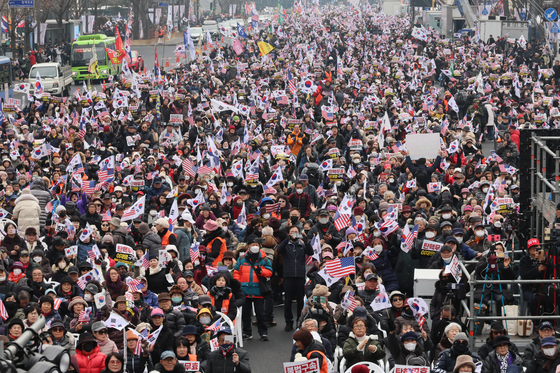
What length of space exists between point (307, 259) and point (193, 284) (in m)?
2.21

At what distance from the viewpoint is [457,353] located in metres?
9.55

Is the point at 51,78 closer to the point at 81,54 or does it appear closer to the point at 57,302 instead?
the point at 81,54

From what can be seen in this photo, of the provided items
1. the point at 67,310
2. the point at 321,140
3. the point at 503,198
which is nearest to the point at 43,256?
the point at 67,310

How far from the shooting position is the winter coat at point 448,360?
31.3 feet

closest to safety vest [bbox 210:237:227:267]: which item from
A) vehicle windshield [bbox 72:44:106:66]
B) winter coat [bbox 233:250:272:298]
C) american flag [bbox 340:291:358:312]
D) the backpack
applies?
winter coat [bbox 233:250:272:298]

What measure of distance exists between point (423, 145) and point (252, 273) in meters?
8.51

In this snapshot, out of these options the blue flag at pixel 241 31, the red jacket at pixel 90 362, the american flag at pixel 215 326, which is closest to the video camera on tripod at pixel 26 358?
the red jacket at pixel 90 362

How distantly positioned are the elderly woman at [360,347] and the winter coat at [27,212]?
703 cm

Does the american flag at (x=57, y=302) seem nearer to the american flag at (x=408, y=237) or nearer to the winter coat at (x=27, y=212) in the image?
the winter coat at (x=27, y=212)

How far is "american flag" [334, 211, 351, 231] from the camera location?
14.6 metres

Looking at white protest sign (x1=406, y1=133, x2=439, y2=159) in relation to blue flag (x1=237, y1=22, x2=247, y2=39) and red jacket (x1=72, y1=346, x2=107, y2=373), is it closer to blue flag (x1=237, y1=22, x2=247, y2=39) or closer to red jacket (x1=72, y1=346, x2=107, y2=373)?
red jacket (x1=72, y1=346, x2=107, y2=373)

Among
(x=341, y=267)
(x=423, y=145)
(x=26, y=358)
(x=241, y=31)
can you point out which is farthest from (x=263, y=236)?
(x=241, y=31)

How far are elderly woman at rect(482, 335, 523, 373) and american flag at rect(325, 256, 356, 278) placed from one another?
2.97 metres

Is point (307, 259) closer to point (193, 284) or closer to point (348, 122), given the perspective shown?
point (193, 284)
